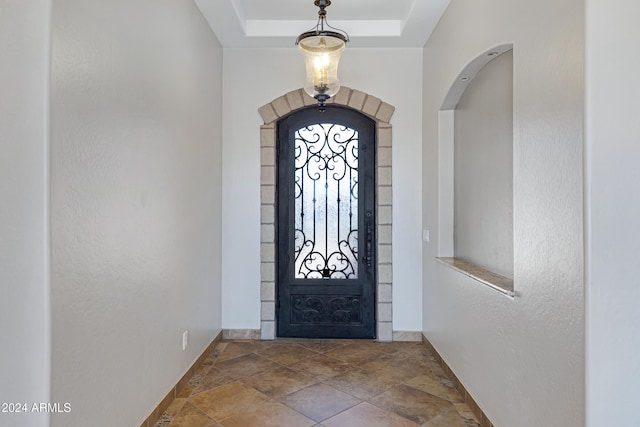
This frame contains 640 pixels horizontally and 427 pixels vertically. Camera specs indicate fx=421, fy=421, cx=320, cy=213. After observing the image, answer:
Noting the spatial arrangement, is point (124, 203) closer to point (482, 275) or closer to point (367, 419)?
point (367, 419)

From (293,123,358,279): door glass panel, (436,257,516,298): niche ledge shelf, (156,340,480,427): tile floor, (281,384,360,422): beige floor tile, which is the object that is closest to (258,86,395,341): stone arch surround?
(293,123,358,279): door glass panel

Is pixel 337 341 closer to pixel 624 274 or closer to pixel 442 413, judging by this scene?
pixel 442 413

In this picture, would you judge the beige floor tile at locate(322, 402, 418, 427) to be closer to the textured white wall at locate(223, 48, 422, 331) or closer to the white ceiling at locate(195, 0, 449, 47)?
the textured white wall at locate(223, 48, 422, 331)

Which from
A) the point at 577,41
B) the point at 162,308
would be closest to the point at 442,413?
the point at 162,308

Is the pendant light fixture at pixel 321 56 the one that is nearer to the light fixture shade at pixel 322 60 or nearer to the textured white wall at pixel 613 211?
the light fixture shade at pixel 322 60

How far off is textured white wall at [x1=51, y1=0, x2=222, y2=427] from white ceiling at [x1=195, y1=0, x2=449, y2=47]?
39cm

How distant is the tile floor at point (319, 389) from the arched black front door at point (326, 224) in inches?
13.0

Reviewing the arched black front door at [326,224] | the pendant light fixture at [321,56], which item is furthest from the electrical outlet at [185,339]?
the pendant light fixture at [321,56]

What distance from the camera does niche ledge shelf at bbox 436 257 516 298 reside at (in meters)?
2.19

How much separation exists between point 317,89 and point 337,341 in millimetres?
2426

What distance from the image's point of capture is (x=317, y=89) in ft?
9.86

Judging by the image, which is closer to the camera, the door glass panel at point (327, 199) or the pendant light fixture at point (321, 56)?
the pendant light fixture at point (321, 56)

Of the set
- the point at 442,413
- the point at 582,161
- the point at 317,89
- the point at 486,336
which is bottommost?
the point at 442,413

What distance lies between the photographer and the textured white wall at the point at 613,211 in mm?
1431
